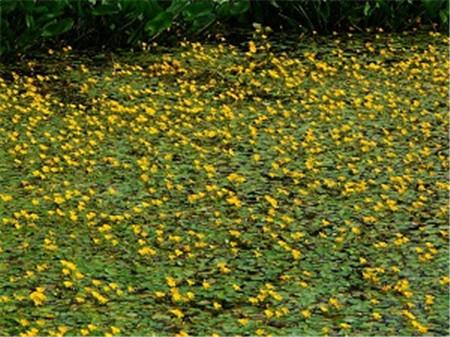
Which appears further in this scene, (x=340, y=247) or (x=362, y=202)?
(x=362, y=202)

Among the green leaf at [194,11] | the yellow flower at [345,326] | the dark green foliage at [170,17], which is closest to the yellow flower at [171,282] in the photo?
the yellow flower at [345,326]

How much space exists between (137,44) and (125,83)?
0.90 meters

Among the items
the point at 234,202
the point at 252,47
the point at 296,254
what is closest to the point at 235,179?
the point at 234,202

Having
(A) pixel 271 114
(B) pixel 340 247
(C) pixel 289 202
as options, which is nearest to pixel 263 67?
(A) pixel 271 114

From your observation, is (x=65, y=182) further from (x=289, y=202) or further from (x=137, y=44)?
(x=137, y=44)

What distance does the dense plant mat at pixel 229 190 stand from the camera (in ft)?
19.0

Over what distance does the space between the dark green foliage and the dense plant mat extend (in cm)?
24

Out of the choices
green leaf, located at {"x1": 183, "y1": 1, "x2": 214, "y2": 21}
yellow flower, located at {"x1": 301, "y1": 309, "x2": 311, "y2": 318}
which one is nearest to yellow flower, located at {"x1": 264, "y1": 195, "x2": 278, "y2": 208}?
yellow flower, located at {"x1": 301, "y1": 309, "x2": 311, "y2": 318}

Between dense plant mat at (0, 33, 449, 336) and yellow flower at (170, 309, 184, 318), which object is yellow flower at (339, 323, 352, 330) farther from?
yellow flower at (170, 309, 184, 318)

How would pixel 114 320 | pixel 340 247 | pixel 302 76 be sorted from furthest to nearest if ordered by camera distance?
pixel 302 76 < pixel 340 247 < pixel 114 320

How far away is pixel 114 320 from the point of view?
5.60 m

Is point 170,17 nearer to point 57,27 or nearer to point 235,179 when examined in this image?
point 57,27

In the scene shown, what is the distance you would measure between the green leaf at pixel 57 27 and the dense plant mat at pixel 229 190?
0.19 m

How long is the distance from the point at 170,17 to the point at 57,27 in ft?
2.98
